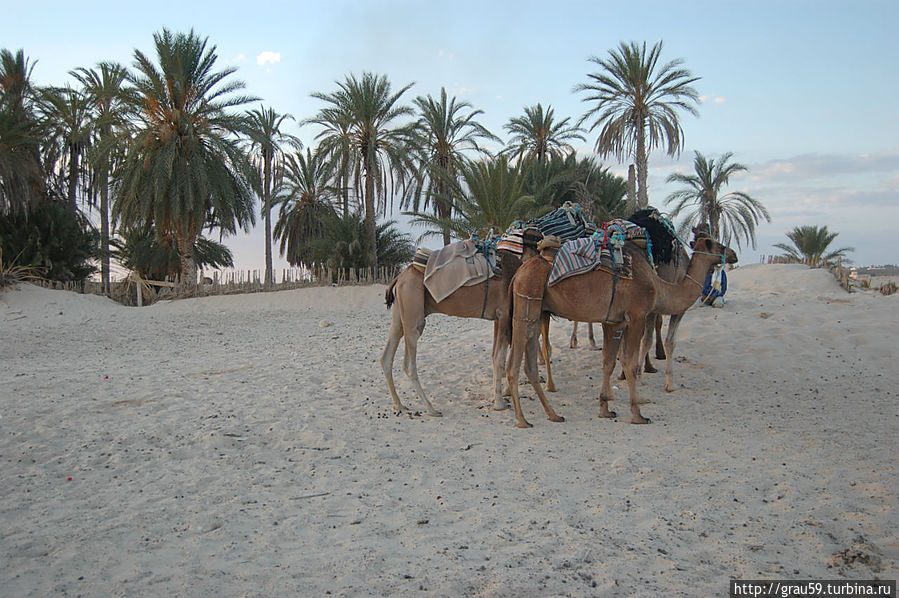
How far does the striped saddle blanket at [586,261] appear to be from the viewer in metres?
6.87

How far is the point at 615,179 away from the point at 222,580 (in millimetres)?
31371

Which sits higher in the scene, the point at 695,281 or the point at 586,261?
the point at 586,261

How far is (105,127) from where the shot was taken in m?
26.2

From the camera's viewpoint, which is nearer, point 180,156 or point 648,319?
point 648,319

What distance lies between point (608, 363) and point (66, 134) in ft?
103

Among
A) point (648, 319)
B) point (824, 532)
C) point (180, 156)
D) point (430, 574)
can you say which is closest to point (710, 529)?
point (824, 532)

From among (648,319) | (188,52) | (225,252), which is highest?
(188,52)

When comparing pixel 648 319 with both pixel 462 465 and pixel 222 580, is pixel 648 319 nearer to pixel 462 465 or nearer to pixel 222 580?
pixel 462 465

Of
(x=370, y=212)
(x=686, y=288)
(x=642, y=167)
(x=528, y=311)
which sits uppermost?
(x=642, y=167)

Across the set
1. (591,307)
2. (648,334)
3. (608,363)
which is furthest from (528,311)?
(648,334)

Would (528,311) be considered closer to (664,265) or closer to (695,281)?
(695,281)

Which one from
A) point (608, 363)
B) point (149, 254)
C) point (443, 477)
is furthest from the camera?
point (149, 254)

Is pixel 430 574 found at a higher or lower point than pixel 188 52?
lower

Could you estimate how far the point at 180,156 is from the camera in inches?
975
